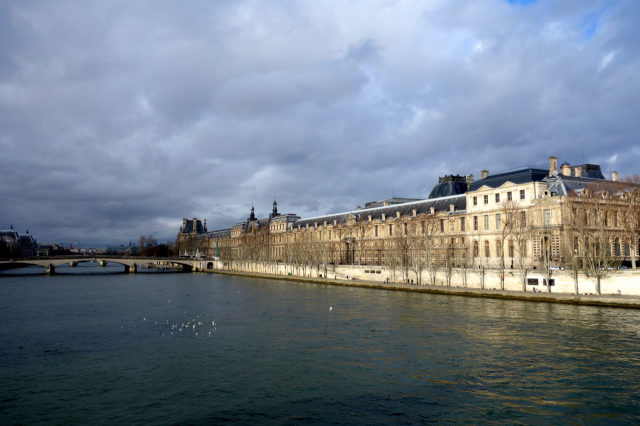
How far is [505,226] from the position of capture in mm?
66125

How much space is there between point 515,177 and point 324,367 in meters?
59.6

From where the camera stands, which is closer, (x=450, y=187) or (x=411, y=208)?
(x=411, y=208)

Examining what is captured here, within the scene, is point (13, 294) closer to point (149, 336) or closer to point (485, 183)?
point (149, 336)

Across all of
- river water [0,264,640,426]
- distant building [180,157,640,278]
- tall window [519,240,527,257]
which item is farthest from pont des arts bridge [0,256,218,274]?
tall window [519,240,527,257]

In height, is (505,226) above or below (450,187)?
below

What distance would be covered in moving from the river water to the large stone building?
20.6 m

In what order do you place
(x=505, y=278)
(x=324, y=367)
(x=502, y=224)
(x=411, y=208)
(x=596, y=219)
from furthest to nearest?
(x=411, y=208) < (x=502, y=224) < (x=596, y=219) < (x=505, y=278) < (x=324, y=367)

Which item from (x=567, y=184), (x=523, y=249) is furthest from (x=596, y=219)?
(x=523, y=249)

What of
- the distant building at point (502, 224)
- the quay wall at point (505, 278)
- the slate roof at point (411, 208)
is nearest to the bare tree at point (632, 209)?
the distant building at point (502, 224)

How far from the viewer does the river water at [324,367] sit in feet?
63.5

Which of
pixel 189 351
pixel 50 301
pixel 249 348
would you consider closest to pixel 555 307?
pixel 249 348

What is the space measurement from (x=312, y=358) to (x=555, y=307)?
103ft

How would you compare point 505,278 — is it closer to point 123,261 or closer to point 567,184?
point 567,184

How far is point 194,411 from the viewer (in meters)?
19.5
